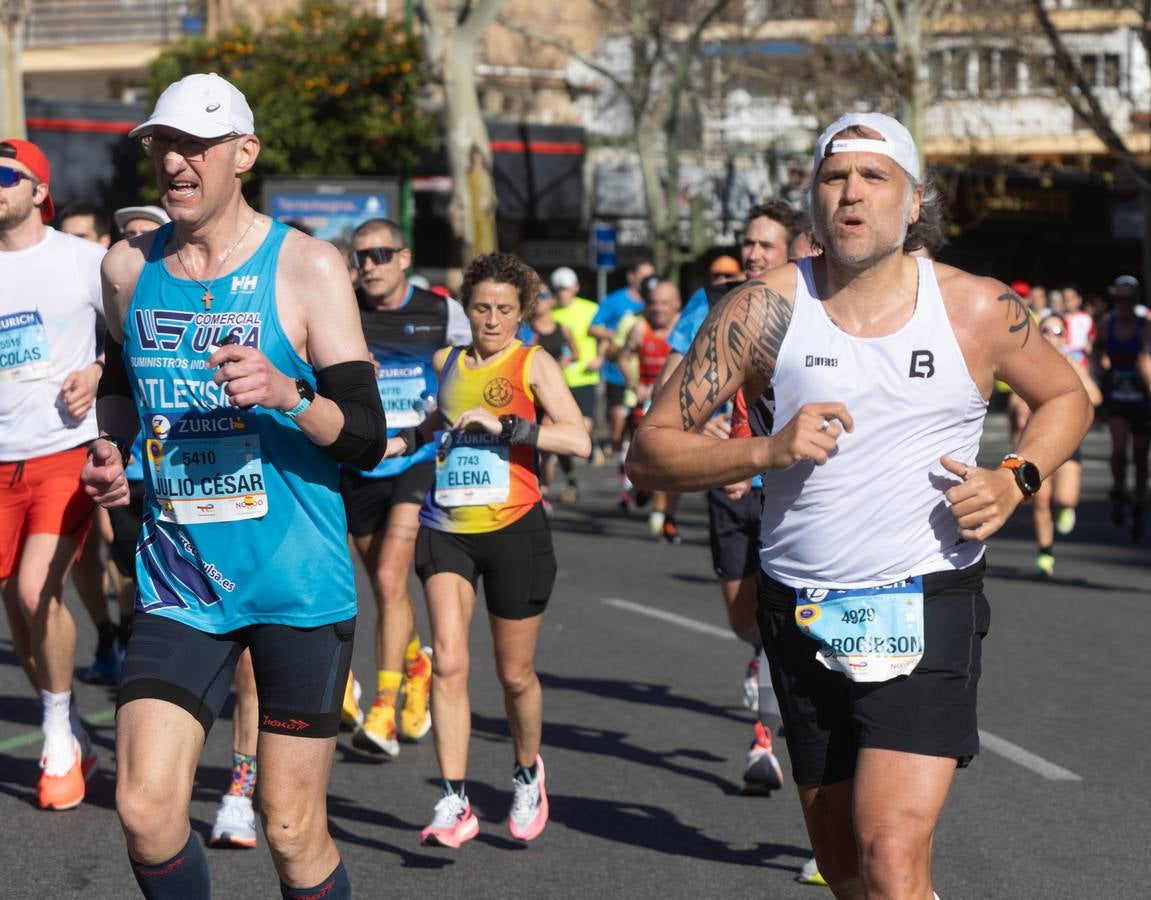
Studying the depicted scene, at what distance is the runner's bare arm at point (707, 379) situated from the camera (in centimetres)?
420

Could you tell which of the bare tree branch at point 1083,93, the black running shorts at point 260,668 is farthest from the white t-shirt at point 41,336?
the bare tree branch at point 1083,93

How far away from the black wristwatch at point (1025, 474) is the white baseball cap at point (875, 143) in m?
0.65

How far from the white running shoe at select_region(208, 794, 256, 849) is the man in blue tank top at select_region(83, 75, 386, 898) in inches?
79.0

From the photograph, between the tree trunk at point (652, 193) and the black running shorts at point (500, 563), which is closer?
the black running shorts at point (500, 563)

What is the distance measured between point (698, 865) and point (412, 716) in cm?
220

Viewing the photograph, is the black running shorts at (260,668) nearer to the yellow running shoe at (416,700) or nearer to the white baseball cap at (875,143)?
the white baseball cap at (875,143)

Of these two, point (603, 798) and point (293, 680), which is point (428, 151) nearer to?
point (603, 798)

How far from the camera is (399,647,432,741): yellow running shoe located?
8.27m

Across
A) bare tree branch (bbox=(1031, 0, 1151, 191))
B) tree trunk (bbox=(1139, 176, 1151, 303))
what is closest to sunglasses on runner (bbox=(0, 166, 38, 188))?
bare tree branch (bbox=(1031, 0, 1151, 191))

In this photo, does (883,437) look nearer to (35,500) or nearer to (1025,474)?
(1025,474)

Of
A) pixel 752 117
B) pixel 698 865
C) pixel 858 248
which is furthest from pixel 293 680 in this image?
pixel 752 117

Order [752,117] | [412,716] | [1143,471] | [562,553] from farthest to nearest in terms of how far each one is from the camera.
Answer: [752,117], [1143,471], [562,553], [412,716]

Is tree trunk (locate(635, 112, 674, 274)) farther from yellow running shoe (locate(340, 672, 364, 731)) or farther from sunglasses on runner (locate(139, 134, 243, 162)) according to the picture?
sunglasses on runner (locate(139, 134, 243, 162))

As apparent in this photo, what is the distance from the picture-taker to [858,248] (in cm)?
419
